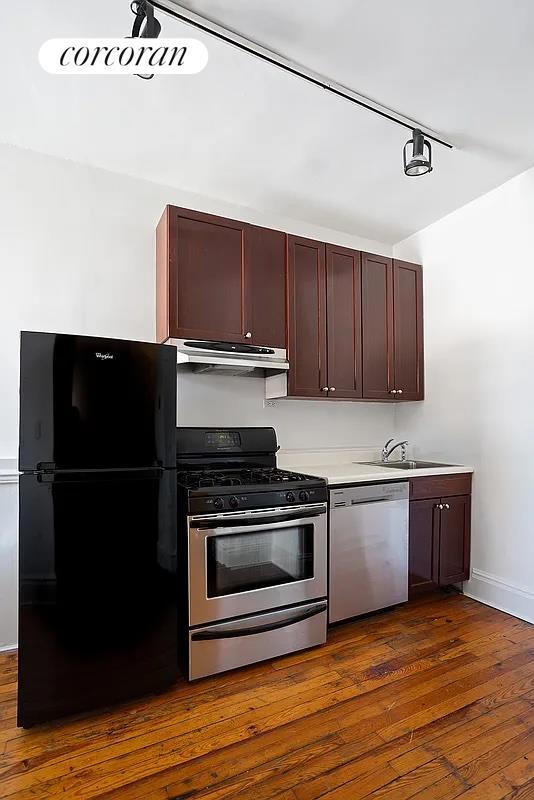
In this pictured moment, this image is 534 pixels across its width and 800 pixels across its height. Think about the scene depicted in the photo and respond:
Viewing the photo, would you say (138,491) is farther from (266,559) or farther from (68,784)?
(68,784)

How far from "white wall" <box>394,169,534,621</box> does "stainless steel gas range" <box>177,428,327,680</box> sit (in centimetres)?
130

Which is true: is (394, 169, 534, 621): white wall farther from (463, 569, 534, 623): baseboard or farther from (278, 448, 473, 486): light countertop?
(278, 448, 473, 486): light countertop

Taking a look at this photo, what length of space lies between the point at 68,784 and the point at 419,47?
3.12 m

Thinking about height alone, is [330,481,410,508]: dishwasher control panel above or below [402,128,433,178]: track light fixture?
below

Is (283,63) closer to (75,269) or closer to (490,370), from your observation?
(75,269)

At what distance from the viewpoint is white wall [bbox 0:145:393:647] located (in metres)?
2.48

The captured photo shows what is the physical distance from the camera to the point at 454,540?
3109 mm

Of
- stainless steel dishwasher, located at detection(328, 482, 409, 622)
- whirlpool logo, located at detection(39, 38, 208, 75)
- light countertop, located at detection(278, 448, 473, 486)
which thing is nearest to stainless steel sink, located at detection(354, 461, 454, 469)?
light countertop, located at detection(278, 448, 473, 486)

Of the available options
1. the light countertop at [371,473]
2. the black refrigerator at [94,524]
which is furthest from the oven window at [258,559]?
the light countertop at [371,473]

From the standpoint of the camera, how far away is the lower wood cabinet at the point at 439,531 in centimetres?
296

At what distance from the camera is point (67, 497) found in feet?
6.15

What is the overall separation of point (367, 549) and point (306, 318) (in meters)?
1.53

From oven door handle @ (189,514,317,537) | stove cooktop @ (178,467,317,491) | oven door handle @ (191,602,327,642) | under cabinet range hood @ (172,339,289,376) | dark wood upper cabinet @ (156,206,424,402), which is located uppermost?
dark wood upper cabinet @ (156,206,424,402)

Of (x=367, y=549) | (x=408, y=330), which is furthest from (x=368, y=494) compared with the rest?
(x=408, y=330)
